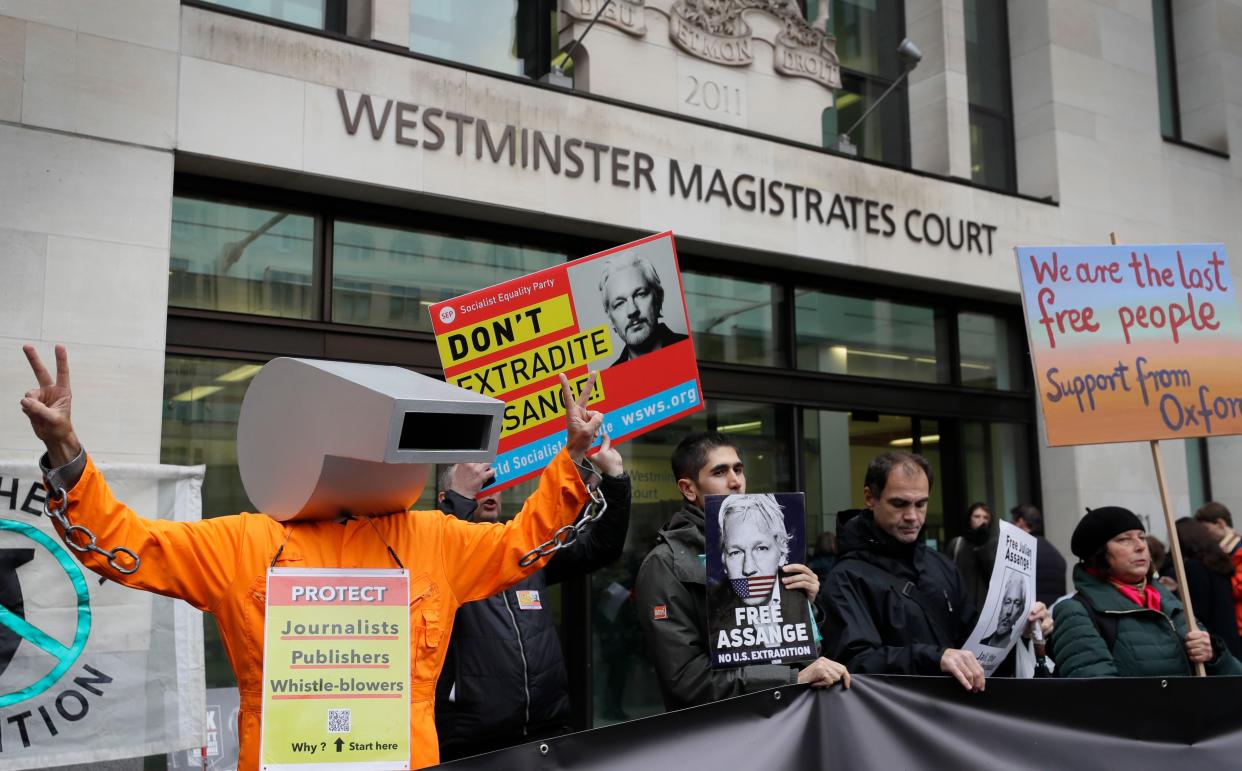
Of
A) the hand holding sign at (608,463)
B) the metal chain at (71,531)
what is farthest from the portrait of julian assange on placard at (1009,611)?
the metal chain at (71,531)

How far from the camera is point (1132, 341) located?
5.61 meters

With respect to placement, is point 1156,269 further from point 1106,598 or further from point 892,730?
point 892,730

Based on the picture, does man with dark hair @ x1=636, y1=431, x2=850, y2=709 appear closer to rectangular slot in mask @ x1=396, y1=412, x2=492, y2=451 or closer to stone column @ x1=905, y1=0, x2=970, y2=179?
rectangular slot in mask @ x1=396, y1=412, x2=492, y2=451

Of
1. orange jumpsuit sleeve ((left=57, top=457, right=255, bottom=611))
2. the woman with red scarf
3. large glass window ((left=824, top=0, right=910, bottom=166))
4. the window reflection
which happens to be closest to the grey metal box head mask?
orange jumpsuit sleeve ((left=57, top=457, right=255, bottom=611))

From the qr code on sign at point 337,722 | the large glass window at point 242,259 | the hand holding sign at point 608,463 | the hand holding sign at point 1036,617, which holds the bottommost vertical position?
the qr code on sign at point 337,722

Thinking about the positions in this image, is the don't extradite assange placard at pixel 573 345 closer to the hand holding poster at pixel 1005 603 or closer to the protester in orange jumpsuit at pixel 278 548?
the protester in orange jumpsuit at pixel 278 548

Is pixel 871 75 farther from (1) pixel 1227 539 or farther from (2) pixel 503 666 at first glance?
(2) pixel 503 666

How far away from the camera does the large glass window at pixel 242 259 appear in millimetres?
7156

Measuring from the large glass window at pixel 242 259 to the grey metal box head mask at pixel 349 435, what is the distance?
168 inches

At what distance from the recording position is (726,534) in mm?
3570

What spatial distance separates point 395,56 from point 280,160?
1037mm

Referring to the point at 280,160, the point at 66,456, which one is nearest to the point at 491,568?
the point at 66,456

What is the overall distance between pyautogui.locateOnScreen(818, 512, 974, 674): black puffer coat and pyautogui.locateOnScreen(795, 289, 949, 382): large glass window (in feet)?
→ 18.5

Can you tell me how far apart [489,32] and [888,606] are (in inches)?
234
